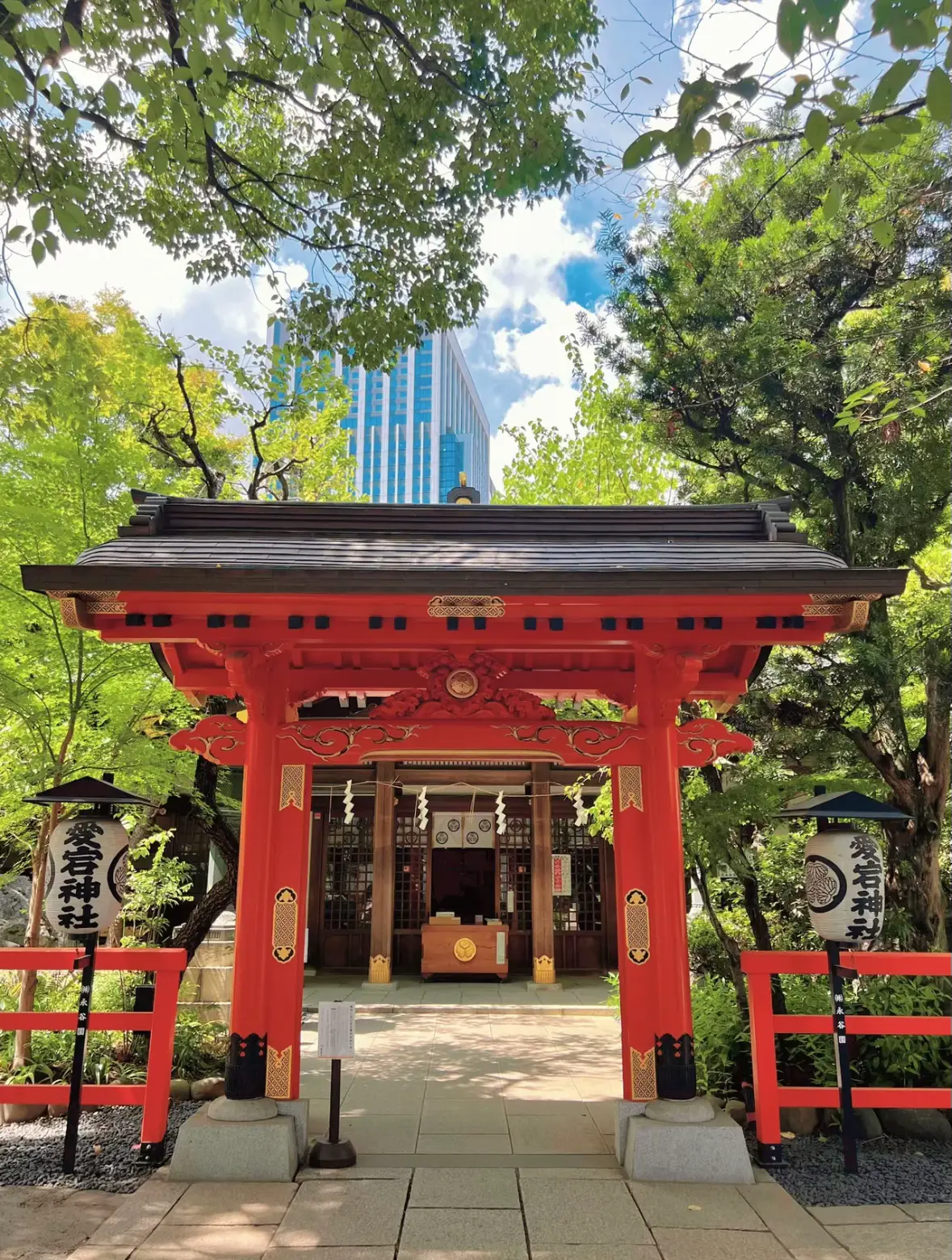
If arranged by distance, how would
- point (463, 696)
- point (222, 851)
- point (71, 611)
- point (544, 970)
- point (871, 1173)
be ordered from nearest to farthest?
point (71, 611) < point (871, 1173) < point (463, 696) < point (222, 851) < point (544, 970)

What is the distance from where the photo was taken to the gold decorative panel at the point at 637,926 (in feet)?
17.0

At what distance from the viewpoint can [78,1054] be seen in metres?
5.07

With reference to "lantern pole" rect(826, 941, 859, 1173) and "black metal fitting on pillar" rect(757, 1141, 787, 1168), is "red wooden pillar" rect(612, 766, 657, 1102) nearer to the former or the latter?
"black metal fitting on pillar" rect(757, 1141, 787, 1168)

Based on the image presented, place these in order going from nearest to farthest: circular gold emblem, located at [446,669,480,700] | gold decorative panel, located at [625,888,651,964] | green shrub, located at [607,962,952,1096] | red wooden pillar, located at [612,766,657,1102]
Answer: red wooden pillar, located at [612,766,657,1102], gold decorative panel, located at [625,888,651,964], circular gold emblem, located at [446,669,480,700], green shrub, located at [607,962,952,1096]

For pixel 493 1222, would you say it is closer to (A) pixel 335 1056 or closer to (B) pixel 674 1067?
(A) pixel 335 1056

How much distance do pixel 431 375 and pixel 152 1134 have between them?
281ft

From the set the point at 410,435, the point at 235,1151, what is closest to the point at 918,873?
the point at 235,1151

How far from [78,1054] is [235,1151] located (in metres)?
1.28

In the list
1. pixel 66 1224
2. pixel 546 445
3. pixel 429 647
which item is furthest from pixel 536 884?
pixel 66 1224

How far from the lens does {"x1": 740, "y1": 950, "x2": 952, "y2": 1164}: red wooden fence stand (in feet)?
16.2

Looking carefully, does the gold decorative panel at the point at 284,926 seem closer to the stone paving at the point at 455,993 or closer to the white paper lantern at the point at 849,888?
the white paper lantern at the point at 849,888

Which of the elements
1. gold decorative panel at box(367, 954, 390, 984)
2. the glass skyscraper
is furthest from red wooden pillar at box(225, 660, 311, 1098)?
the glass skyscraper

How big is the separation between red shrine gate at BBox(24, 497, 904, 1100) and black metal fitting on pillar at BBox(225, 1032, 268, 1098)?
0.01 metres

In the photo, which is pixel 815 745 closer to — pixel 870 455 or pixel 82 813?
pixel 870 455
